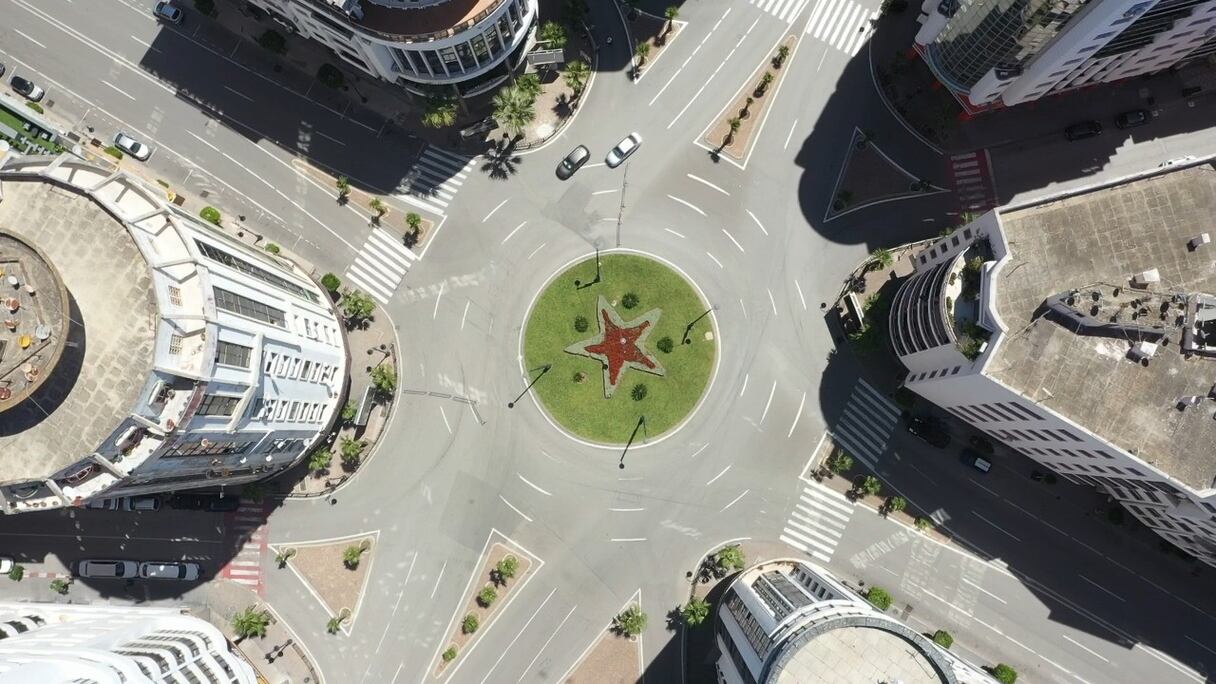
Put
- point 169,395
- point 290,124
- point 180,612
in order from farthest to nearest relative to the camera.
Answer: point 290,124
point 180,612
point 169,395

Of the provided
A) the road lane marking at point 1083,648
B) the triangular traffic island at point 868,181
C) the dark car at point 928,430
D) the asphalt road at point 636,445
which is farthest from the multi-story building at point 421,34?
the road lane marking at point 1083,648

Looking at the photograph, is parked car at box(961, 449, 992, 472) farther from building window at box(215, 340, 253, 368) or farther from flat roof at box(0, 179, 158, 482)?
flat roof at box(0, 179, 158, 482)

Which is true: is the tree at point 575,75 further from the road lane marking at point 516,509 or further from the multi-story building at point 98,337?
the road lane marking at point 516,509

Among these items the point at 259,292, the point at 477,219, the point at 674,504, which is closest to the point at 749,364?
the point at 674,504

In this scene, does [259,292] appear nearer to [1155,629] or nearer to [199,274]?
[199,274]

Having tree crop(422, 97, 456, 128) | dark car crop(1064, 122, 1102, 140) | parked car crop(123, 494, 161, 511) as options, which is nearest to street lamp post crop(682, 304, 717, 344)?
tree crop(422, 97, 456, 128)
